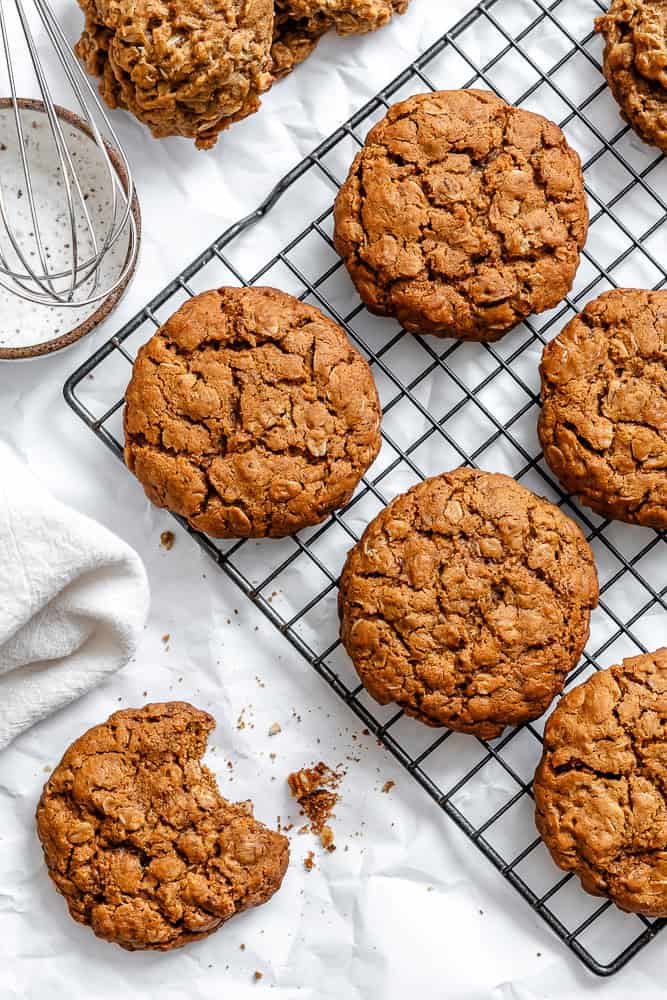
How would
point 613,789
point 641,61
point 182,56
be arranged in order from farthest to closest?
point 641,61
point 613,789
point 182,56

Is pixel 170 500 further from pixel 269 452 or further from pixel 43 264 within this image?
pixel 43 264

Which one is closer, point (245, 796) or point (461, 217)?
A: point (461, 217)

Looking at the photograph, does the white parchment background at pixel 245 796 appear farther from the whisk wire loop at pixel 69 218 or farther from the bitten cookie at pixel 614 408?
the bitten cookie at pixel 614 408

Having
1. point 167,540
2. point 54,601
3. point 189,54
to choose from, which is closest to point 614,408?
point 167,540

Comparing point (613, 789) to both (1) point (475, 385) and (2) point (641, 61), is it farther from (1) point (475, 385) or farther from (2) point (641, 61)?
(2) point (641, 61)

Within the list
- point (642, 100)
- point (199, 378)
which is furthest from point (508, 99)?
point (199, 378)

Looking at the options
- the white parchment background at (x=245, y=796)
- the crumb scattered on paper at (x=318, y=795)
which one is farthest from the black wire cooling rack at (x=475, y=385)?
the crumb scattered on paper at (x=318, y=795)
